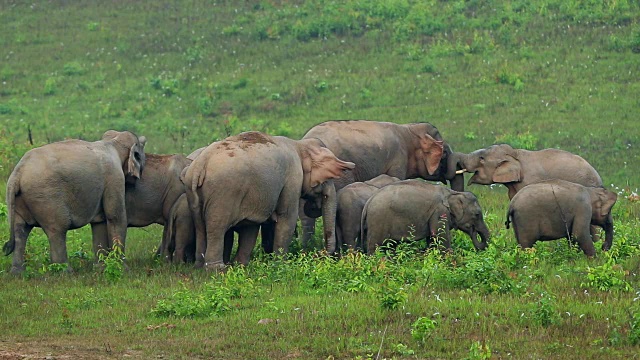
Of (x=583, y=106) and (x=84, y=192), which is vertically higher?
(x=84, y=192)

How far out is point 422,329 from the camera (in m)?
12.4

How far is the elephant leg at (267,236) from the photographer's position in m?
18.5

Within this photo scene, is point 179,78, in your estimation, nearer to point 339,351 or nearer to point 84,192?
point 84,192

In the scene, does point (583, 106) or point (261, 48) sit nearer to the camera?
point (583, 106)

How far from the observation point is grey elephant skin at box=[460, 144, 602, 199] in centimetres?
1919

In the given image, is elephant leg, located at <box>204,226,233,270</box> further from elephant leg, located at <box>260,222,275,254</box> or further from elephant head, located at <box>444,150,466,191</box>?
elephant head, located at <box>444,150,466,191</box>

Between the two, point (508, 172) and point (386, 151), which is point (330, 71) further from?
point (508, 172)

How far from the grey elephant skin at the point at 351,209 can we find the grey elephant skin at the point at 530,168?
1.90 meters

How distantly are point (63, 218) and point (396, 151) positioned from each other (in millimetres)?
5832

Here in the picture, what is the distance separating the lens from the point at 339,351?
12.2m

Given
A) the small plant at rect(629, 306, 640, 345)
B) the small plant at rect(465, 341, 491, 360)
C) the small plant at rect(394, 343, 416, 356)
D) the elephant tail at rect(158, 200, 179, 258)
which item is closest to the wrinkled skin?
the elephant tail at rect(158, 200, 179, 258)

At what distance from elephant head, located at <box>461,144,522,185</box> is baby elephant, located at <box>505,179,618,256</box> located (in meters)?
2.44

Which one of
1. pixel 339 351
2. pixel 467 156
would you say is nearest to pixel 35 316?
pixel 339 351

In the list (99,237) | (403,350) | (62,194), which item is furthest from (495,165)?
(403,350)
